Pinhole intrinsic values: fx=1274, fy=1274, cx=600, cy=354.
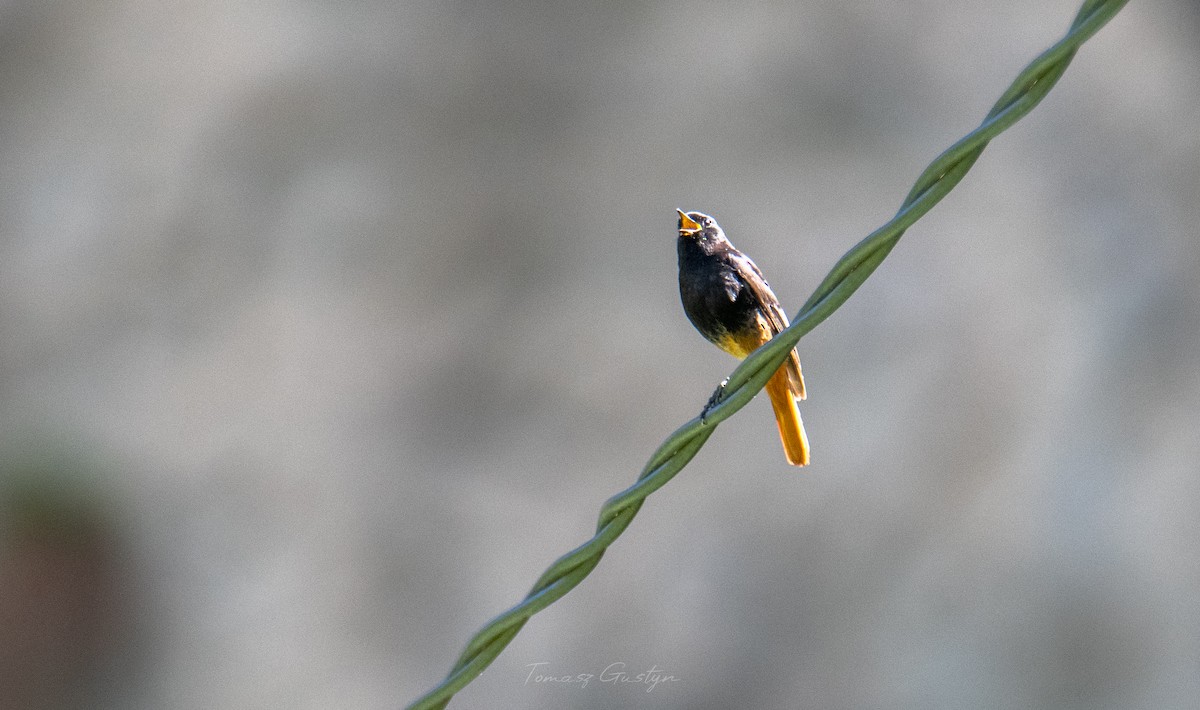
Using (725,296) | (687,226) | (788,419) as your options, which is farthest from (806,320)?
(687,226)

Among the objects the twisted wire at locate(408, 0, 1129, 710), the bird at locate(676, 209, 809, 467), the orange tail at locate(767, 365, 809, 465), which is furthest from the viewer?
the bird at locate(676, 209, 809, 467)

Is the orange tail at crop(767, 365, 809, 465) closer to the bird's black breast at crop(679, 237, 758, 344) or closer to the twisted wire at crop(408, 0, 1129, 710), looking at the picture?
the bird's black breast at crop(679, 237, 758, 344)

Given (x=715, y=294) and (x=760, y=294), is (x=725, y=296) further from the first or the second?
(x=760, y=294)

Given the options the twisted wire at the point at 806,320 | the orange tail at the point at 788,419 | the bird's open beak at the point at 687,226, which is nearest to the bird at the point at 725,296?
the bird's open beak at the point at 687,226

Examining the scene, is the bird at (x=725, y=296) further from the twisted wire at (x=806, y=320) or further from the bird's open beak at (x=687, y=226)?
the twisted wire at (x=806, y=320)

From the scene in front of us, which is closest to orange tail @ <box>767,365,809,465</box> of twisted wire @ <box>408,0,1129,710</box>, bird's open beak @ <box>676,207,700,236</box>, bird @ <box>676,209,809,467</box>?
bird @ <box>676,209,809,467</box>
